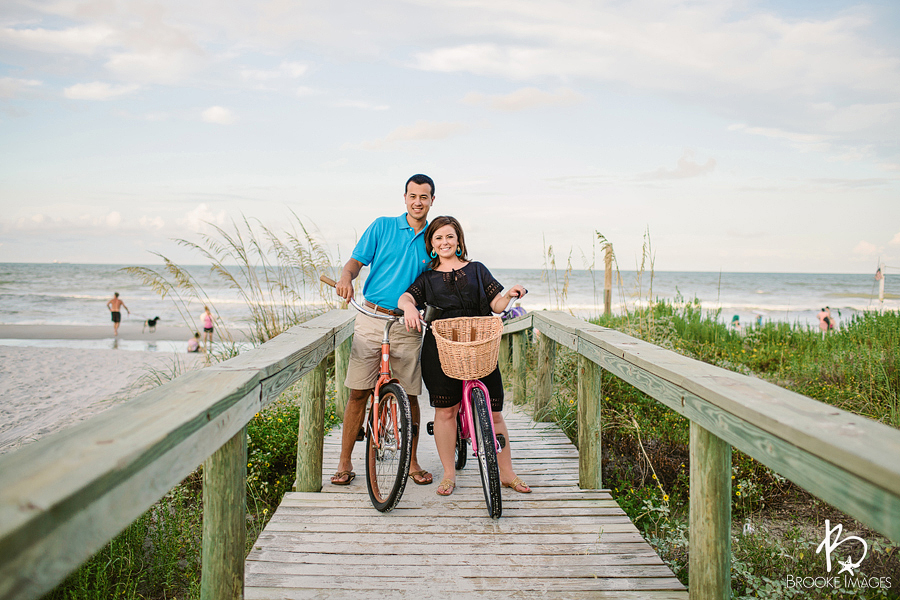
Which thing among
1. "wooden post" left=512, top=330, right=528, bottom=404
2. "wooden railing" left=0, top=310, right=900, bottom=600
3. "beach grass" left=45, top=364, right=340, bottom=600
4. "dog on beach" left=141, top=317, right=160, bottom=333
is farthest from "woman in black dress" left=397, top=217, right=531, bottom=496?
"dog on beach" left=141, top=317, right=160, bottom=333

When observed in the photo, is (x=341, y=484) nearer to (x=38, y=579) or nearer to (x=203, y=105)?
(x=38, y=579)

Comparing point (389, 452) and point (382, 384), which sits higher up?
point (382, 384)

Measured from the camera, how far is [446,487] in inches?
131

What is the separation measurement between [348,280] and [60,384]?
7462mm

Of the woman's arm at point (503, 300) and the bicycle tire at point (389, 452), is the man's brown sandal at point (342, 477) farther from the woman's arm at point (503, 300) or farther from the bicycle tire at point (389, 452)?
the woman's arm at point (503, 300)

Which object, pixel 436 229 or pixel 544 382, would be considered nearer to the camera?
pixel 436 229

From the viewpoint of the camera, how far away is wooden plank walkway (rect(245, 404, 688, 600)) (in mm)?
2350

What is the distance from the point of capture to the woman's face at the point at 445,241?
3.29m

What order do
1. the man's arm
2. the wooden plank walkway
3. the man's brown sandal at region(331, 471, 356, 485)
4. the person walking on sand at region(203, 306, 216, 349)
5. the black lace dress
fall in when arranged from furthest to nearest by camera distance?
the person walking on sand at region(203, 306, 216, 349) < the man's brown sandal at region(331, 471, 356, 485) < the man's arm < the black lace dress < the wooden plank walkway

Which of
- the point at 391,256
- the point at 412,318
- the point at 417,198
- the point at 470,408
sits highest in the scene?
the point at 417,198

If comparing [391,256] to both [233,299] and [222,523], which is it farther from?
[233,299]

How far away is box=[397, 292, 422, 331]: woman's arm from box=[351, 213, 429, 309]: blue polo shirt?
280 millimetres

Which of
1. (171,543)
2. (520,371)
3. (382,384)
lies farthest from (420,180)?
(520,371)

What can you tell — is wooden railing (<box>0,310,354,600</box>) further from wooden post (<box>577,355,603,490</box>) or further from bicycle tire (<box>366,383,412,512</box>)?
wooden post (<box>577,355,603,490</box>)
